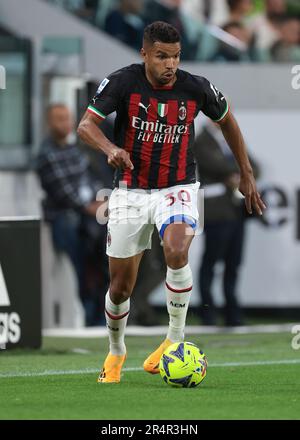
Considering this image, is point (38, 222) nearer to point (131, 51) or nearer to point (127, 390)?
point (127, 390)

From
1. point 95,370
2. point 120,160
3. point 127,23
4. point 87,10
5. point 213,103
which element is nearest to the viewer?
point 120,160

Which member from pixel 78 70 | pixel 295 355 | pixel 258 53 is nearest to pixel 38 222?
pixel 295 355

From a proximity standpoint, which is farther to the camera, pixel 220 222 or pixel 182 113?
pixel 220 222

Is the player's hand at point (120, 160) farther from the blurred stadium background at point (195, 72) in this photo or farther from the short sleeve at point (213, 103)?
the blurred stadium background at point (195, 72)

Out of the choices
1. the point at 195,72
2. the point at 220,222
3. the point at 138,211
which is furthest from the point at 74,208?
the point at 138,211

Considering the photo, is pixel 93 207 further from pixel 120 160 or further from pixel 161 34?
pixel 120 160

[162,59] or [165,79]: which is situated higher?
[162,59]

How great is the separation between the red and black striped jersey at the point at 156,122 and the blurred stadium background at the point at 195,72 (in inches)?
181

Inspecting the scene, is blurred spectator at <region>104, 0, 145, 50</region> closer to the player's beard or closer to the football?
the player's beard

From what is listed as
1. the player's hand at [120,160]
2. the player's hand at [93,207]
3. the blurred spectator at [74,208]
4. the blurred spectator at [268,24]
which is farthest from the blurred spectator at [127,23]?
the player's hand at [120,160]

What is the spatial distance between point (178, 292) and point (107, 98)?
1.35m

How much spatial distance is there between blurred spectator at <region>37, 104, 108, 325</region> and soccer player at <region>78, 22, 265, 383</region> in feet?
17.2

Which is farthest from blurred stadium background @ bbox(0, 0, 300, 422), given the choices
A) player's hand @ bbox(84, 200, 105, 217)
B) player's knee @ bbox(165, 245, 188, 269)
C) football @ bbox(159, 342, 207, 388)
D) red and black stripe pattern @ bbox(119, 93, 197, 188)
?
red and black stripe pattern @ bbox(119, 93, 197, 188)

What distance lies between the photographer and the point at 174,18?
52.6 ft
